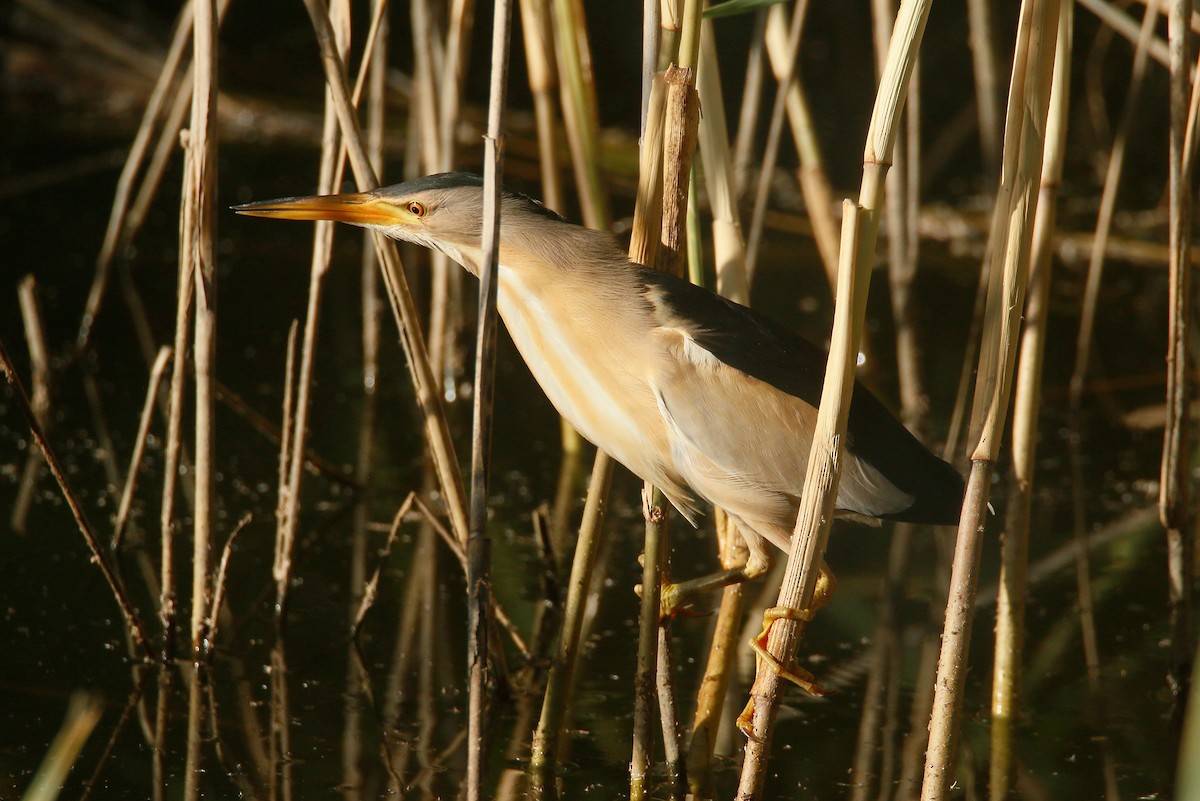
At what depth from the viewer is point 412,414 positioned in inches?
A: 155

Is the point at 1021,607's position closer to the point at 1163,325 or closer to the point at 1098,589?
the point at 1098,589

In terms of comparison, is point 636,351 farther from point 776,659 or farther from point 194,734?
point 194,734

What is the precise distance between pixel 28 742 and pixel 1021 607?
1.64 m

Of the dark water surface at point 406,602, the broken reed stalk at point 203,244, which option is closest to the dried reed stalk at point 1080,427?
the dark water surface at point 406,602

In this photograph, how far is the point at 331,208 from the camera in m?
1.93

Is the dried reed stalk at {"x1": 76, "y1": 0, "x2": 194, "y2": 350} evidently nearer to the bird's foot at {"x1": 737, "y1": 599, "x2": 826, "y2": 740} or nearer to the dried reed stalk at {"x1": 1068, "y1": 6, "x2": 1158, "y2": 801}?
the bird's foot at {"x1": 737, "y1": 599, "x2": 826, "y2": 740}

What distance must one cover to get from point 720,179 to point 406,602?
1.19 metres

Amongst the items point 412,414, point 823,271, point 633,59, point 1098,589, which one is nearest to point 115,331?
point 412,414

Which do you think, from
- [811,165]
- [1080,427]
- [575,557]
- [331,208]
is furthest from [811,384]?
[1080,427]

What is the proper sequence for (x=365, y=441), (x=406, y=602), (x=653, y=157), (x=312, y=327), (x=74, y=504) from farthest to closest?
(x=365, y=441), (x=406, y=602), (x=312, y=327), (x=74, y=504), (x=653, y=157)

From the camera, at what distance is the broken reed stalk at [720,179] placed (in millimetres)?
2086

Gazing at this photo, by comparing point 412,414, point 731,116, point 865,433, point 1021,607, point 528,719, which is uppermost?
point 731,116

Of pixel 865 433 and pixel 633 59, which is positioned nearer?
pixel 865 433

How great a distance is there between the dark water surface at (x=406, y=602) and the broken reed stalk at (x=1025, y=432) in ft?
0.16
